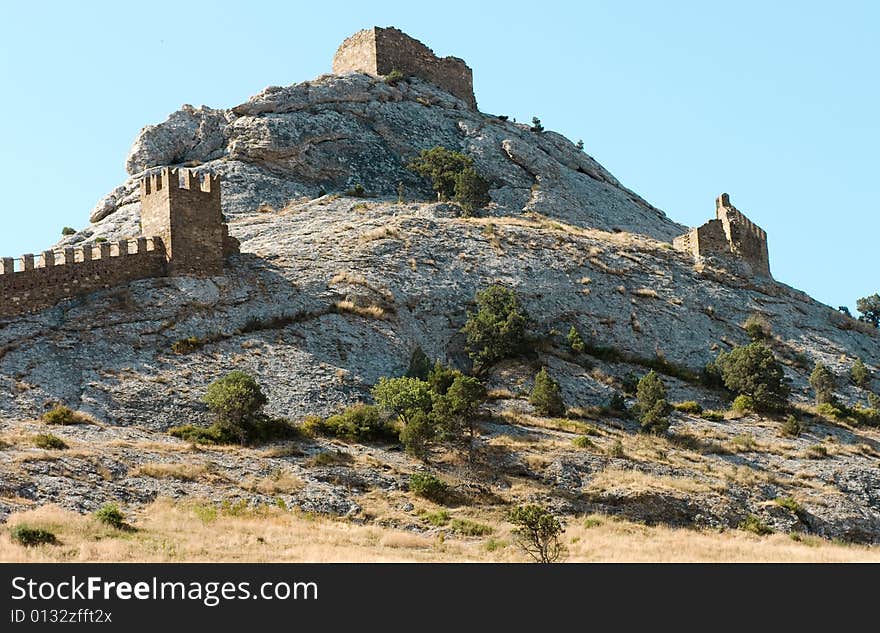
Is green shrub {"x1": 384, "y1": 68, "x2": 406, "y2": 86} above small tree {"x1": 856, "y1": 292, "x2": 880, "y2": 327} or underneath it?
above

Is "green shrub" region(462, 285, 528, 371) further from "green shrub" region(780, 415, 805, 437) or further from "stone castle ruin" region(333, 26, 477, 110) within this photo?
"stone castle ruin" region(333, 26, 477, 110)

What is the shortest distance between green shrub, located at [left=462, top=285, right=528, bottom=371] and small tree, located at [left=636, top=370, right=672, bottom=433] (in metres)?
6.24

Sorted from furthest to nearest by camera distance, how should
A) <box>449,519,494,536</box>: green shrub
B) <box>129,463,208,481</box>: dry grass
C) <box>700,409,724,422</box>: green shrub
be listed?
<box>700,409,724,422</box>: green shrub, <box>129,463,208,481</box>: dry grass, <box>449,519,494,536</box>: green shrub

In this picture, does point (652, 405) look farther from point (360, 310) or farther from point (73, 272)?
point (73, 272)

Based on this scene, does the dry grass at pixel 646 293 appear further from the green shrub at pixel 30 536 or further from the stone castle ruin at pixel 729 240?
the green shrub at pixel 30 536

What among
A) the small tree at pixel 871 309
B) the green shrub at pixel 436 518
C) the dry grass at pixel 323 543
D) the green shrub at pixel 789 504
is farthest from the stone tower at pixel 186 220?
the small tree at pixel 871 309

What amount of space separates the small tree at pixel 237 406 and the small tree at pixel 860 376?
31.1m

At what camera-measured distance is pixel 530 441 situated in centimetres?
4378

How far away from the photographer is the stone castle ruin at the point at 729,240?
6650 centimetres

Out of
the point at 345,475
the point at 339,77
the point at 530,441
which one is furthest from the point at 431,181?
the point at 345,475

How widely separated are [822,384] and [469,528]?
25313mm

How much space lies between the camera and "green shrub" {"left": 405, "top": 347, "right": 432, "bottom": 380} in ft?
157

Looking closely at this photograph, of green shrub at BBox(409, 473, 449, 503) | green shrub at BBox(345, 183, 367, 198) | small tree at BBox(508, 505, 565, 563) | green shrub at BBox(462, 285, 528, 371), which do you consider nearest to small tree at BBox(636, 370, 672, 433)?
green shrub at BBox(462, 285, 528, 371)

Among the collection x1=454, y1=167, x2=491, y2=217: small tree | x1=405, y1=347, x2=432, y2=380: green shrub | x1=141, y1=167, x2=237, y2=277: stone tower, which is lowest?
x1=405, y1=347, x2=432, y2=380: green shrub
